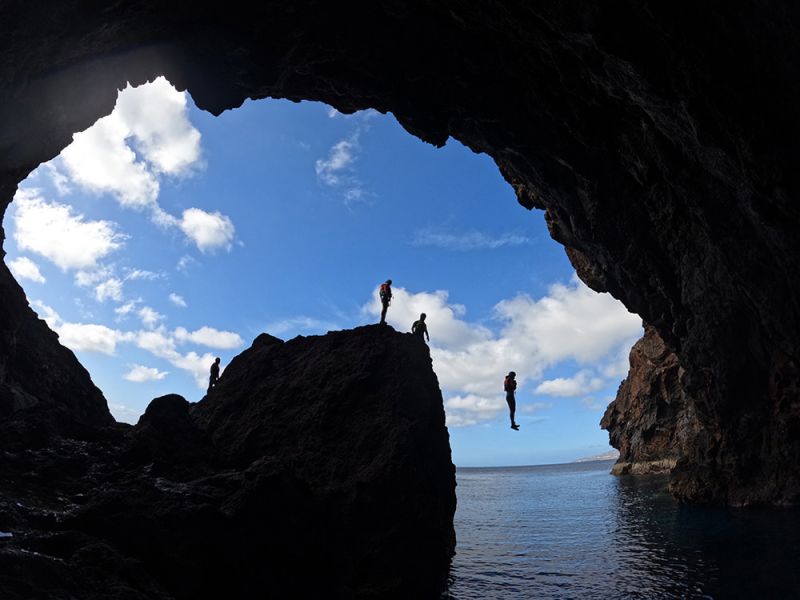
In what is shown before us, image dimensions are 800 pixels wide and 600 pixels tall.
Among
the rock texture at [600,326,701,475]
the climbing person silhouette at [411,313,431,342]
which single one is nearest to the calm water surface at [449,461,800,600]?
the climbing person silhouette at [411,313,431,342]

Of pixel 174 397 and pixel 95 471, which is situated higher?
pixel 174 397

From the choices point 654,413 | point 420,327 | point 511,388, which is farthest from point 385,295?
point 654,413

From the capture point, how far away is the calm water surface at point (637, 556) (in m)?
12.1

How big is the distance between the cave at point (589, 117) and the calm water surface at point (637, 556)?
15.1 feet

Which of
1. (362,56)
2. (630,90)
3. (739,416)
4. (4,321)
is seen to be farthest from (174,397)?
(739,416)

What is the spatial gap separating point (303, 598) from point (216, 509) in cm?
227

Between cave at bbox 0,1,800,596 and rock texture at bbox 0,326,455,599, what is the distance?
337 cm

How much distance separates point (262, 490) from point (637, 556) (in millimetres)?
13509

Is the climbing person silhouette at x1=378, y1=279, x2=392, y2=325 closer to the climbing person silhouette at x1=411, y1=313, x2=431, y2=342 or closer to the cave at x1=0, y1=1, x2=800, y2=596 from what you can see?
the climbing person silhouette at x1=411, y1=313, x2=431, y2=342

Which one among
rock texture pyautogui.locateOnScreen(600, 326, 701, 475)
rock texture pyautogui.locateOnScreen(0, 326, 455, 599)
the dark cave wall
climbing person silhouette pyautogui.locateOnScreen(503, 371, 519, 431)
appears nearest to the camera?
rock texture pyautogui.locateOnScreen(0, 326, 455, 599)

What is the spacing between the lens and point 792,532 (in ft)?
53.7

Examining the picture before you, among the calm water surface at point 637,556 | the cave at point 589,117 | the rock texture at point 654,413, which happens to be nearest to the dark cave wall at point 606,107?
the cave at point 589,117

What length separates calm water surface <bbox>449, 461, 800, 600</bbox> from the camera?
1211cm

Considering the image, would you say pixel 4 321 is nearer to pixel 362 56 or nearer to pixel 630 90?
pixel 362 56
